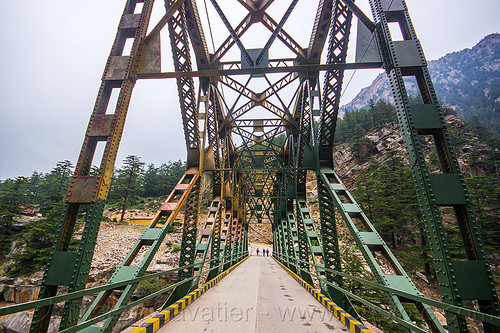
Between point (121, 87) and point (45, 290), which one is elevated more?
point (121, 87)

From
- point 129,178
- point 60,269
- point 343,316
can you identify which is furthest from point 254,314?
point 129,178

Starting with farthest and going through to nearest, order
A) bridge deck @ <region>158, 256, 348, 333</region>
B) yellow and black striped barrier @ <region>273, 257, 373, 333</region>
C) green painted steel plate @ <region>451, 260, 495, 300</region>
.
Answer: bridge deck @ <region>158, 256, 348, 333</region>
yellow and black striped barrier @ <region>273, 257, 373, 333</region>
green painted steel plate @ <region>451, 260, 495, 300</region>

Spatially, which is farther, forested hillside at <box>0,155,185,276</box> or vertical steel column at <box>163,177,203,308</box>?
forested hillside at <box>0,155,185,276</box>

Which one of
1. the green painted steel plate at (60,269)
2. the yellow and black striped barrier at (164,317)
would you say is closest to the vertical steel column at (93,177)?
the green painted steel plate at (60,269)

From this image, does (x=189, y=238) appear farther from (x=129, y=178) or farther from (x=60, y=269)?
(x=129, y=178)

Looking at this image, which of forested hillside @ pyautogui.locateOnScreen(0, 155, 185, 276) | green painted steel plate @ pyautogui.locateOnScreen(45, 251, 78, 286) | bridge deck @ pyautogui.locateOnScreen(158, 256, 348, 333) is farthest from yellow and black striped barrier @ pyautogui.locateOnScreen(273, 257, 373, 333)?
forested hillside @ pyautogui.locateOnScreen(0, 155, 185, 276)

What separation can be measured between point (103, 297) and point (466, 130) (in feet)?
225

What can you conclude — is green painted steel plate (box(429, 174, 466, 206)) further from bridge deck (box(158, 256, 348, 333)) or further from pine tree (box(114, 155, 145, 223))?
pine tree (box(114, 155, 145, 223))

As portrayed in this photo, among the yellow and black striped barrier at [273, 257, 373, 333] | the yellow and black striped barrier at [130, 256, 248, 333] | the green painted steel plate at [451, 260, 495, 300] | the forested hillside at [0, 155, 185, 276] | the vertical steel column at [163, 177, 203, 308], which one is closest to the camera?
the green painted steel plate at [451, 260, 495, 300]

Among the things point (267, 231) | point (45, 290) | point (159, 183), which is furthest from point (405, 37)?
point (159, 183)

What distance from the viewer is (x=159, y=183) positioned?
6812cm

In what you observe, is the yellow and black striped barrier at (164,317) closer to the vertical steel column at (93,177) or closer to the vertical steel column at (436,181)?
the vertical steel column at (93,177)

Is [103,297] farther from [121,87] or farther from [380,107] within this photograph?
[380,107]

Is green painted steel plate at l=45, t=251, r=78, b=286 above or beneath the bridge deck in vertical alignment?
above
